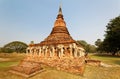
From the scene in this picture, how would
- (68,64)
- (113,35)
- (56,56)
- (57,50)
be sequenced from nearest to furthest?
(68,64) → (56,56) → (57,50) → (113,35)

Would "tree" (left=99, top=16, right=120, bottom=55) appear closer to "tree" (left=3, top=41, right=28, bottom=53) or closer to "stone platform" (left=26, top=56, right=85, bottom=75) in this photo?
"stone platform" (left=26, top=56, right=85, bottom=75)

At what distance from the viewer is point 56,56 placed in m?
16.0

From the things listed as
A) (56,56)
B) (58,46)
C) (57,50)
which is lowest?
(56,56)

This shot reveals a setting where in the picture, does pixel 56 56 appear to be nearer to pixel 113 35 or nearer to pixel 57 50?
pixel 57 50

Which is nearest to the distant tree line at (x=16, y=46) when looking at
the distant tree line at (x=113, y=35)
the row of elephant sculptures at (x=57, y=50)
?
the distant tree line at (x=113, y=35)

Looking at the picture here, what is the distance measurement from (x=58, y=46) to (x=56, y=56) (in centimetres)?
155

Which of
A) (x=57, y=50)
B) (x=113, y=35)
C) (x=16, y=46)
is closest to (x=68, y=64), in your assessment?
(x=57, y=50)

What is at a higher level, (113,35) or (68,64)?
(113,35)

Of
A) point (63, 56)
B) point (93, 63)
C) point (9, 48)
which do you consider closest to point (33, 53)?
point (63, 56)

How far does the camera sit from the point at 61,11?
23.1 meters

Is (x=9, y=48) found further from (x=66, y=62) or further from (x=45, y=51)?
(x=66, y=62)

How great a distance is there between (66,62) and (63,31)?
841cm

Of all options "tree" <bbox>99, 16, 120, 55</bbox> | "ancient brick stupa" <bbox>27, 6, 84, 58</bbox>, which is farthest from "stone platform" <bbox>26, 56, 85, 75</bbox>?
"tree" <bbox>99, 16, 120, 55</bbox>

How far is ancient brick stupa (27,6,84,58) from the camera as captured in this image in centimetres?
1525
